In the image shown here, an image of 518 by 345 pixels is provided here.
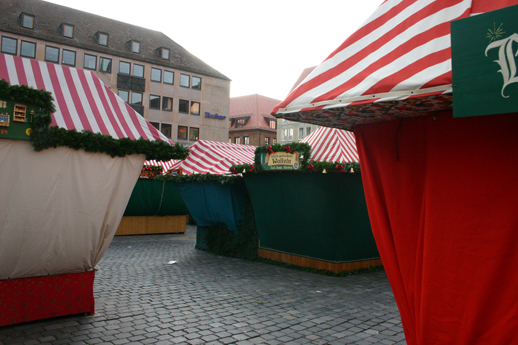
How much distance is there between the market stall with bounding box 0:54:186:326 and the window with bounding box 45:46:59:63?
105 feet

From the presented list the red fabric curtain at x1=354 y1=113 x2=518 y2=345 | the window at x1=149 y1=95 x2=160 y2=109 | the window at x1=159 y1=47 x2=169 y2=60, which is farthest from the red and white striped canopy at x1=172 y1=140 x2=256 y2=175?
the window at x1=159 y1=47 x2=169 y2=60

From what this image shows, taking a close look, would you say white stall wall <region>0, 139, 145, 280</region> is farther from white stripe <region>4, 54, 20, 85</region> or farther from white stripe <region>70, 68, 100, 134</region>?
white stripe <region>4, 54, 20, 85</region>

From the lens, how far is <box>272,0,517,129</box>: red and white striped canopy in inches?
95.8

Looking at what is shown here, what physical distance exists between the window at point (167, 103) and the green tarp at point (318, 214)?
31.3m

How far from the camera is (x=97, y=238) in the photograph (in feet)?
20.7

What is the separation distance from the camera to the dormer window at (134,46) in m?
39.3

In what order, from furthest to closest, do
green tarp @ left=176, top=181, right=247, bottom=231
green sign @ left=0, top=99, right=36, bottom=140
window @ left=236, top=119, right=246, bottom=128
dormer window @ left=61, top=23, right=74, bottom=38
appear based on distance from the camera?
window @ left=236, top=119, right=246, bottom=128 < dormer window @ left=61, top=23, right=74, bottom=38 < green tarp @ left=176, top=181, right=247, bottom=231 < green sign @ left=0, top=99, right=36, bottom=140

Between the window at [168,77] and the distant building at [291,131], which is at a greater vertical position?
the window at [168,77]

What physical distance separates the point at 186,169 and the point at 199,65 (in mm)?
32669

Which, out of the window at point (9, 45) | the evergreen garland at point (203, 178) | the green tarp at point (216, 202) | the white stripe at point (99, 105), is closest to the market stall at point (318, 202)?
the evergreen garland at point (203, 178)

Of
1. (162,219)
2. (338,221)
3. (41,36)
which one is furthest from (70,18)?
→ (338,221)

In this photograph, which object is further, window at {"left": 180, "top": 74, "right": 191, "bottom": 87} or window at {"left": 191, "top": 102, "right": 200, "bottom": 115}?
window at {"left": 191, "top": 102, "right": 200, "bottom": 115}

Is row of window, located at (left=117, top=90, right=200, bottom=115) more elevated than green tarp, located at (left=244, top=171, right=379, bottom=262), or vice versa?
row of window, located at (left=117, top=90, right=200, bottom=115)

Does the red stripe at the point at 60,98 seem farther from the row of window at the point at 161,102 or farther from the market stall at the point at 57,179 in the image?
the row of window at the point at 161,102
